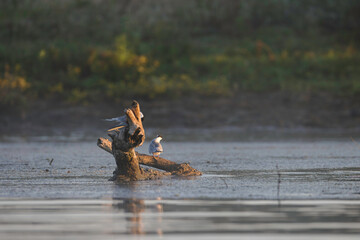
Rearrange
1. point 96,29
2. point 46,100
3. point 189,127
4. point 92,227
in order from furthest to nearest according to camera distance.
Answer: point 96,29
point 46,100
point 189,127
point 92,227

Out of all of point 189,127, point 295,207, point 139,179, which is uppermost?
point 189,127

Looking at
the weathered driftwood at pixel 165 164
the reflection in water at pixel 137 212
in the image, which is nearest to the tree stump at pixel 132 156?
the weathered driftwood at pixel 165 164

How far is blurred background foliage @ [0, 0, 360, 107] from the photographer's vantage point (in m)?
27.5

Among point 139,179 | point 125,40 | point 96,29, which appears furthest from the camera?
point 96,29

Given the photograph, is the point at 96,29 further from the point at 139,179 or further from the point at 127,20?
the point at 139,179

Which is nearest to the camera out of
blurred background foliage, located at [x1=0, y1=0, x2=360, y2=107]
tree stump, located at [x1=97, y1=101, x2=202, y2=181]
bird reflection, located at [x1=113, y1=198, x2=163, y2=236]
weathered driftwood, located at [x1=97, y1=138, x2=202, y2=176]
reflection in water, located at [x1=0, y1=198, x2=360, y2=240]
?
reflection in water, located at [x1=0, y1=198, x2=360, y2=240]

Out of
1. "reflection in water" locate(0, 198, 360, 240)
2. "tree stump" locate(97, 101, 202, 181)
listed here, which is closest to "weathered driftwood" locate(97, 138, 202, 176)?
"tree stump" locate(97, 101, 202, 181)

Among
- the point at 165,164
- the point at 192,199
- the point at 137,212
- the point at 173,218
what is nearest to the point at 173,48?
the point at 165,164

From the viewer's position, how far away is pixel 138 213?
866 cm

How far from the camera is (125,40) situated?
30.2 metres

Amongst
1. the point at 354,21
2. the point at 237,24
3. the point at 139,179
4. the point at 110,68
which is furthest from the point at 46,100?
the point at 139,179

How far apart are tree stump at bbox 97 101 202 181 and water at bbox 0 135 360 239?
29cm

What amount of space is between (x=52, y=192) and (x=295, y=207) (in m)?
3.15

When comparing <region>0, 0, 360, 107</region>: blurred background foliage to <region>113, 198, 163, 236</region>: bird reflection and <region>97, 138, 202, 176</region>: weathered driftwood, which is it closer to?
<region>97, 138, 202, 176</region>: weathered driftwood
